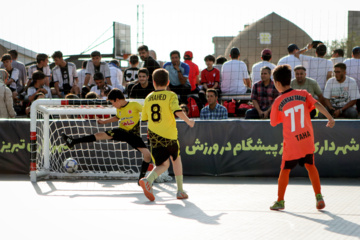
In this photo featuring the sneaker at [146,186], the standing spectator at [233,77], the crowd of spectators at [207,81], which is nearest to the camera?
the sneaker at [146,186]

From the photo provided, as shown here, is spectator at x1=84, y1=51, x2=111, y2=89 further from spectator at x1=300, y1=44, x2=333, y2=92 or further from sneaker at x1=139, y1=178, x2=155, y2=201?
sneaker at x1=139, y1=178, x2=155, y2=201

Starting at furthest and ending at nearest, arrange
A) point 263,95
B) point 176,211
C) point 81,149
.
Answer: point 263,95 < point 81,149 < point 176,211

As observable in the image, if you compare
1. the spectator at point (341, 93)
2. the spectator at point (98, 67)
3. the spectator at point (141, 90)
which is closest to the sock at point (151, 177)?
the spectator at point (141, 90)

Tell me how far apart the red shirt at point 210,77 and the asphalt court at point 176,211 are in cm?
429

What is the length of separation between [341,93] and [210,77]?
3.27 m

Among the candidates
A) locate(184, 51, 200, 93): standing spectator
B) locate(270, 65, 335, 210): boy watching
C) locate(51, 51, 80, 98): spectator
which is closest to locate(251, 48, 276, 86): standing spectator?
locate(184, 51, 200, 93): standing spectator

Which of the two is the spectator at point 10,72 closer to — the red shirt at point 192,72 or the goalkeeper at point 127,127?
the red shirt at point 192,72

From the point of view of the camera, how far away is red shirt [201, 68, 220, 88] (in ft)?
39.8

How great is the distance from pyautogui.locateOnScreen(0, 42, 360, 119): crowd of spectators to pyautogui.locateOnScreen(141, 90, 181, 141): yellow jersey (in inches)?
125

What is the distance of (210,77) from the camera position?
12.2 meters

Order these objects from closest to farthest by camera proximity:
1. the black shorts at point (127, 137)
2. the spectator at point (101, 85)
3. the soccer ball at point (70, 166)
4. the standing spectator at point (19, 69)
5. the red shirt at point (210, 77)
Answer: the black shorts at point (127, 137) → the soccer ball at point (70, 166) → the spectator at point (101, 85) → the red shirt at point (210, 77) → the standing spectator at point (19, 69)

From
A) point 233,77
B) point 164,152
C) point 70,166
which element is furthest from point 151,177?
point 233,77

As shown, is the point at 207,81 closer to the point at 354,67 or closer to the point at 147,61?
the point at 147,61

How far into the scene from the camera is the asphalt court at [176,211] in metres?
4.73
